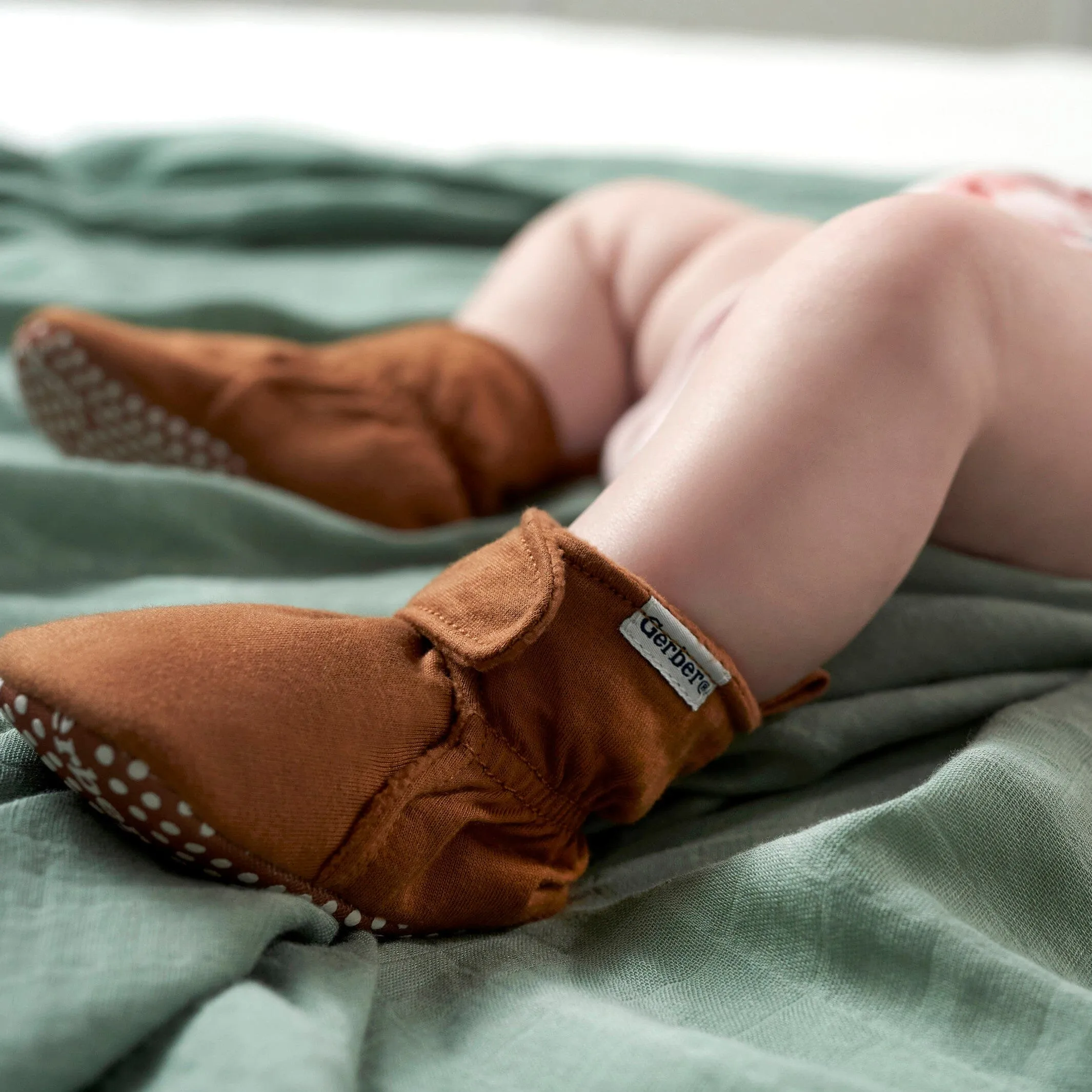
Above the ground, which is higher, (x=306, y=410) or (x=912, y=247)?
(x=912, y=247)

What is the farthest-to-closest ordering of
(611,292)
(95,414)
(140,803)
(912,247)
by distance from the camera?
(611,292), (95,414), (912,247), (140,803)

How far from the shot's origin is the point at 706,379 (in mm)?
511

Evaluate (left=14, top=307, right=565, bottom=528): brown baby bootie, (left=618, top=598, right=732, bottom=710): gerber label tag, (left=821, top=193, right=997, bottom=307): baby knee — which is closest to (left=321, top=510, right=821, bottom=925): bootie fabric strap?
(left=618, top=598, right=732, bottom=710): gerber label tag

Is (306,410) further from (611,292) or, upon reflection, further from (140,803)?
(140,803)

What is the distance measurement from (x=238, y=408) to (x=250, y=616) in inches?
12.4

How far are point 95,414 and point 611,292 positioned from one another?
0.39 m

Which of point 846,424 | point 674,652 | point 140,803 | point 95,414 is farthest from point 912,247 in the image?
point 95,414

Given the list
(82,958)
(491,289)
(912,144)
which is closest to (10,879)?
(82,958)

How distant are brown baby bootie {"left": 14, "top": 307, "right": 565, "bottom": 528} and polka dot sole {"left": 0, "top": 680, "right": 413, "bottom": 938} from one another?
336 mm

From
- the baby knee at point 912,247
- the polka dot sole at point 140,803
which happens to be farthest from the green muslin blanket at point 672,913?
the baby knee at point 912,247

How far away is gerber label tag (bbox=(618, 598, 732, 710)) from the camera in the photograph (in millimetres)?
463

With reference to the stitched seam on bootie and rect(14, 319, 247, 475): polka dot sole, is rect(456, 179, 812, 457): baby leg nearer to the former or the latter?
rect(14, 319, 247, 475): polka dot sole

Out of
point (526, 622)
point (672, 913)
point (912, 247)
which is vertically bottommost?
point (672, 913)

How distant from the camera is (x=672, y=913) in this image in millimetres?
461
